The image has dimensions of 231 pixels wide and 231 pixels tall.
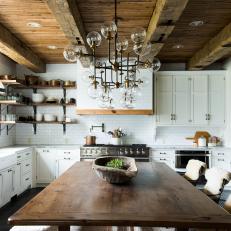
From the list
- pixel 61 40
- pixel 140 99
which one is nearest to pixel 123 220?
pixel 61 40

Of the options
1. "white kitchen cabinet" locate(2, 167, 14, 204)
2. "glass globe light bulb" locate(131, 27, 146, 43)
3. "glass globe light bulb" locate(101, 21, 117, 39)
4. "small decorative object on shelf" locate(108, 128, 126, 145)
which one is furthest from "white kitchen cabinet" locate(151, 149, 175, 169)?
"glass globe light bulb" locate(101, 21, 117, 39)

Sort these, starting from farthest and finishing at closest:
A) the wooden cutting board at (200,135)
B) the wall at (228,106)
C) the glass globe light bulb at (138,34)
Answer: the wooden cutting board at (200,135) → the wall at (228,106) → the glass globe light bulb at (138,34)

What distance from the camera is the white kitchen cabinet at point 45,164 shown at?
5.78 m

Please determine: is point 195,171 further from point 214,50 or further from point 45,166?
point 45,166

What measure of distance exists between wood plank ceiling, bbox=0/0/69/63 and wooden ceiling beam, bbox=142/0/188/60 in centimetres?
136

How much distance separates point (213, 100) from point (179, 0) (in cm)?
370

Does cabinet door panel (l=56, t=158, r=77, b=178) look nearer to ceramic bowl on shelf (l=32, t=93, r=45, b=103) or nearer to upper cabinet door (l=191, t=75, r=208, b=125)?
ceramic bowl on shelf (l=32, t=93, r=45, b=103)

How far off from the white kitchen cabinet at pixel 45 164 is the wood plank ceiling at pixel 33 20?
7.01ft

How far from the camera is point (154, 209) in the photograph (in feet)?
6.29

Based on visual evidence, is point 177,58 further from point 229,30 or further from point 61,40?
point 61,40

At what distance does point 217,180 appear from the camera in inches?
114

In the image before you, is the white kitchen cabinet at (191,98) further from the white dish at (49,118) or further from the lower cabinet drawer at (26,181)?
the lower cabinet drawer at (26,181)

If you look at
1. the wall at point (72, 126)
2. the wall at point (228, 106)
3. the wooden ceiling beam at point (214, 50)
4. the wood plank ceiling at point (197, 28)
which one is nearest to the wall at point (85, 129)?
the wall at point (72, 126)

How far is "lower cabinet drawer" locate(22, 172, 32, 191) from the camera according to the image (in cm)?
527
